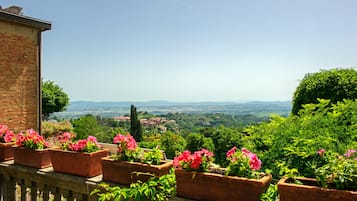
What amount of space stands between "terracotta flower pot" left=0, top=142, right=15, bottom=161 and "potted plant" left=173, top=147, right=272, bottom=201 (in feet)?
7.50

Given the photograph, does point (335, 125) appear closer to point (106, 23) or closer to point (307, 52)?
point (307, 52)

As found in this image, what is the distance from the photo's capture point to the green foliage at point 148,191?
1.91 metres

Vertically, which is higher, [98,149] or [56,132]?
[98,149]

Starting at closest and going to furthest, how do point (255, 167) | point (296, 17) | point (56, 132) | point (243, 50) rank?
1. point (255, 167)
2. point (296, 17)
3. point (56, 132)
4. point (243, 50)

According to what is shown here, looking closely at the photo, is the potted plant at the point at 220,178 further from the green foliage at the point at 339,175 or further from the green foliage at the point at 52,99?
the green foliage at the point at 52,99

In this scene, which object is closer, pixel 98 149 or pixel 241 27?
pixel 98 149

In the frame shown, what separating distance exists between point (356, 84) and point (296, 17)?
2.56 metres

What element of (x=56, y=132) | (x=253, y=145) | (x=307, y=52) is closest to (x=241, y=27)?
(x=307, y=52)

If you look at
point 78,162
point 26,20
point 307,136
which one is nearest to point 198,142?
point 26,20

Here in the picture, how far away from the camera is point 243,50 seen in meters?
15.5

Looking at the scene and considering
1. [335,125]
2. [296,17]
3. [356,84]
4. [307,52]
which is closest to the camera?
[335,125]

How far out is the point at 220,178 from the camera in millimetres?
1730

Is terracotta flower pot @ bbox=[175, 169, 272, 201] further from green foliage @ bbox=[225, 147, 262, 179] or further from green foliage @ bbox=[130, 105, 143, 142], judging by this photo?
green foliage @ bbox=[130, 105, 143, 142]

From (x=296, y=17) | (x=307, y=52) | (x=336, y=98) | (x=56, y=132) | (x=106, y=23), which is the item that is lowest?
(x=56, y=132)
